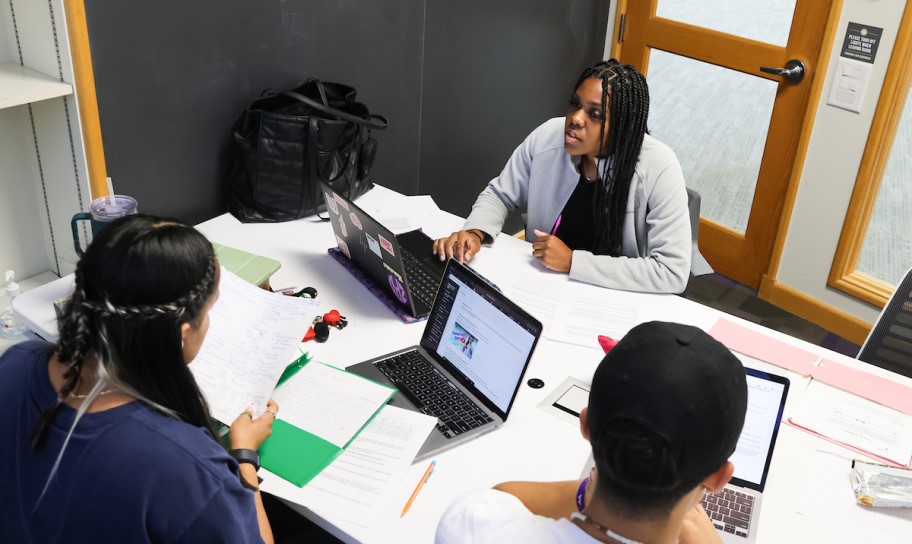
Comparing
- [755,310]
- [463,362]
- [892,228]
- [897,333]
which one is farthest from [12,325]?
[892,228]

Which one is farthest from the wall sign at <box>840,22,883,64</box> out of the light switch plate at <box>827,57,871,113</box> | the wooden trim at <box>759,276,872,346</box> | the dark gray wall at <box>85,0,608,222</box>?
the dark gray wall at <box>85,0,608,222</box>

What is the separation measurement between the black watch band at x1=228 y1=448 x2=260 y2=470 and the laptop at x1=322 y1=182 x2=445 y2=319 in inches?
24.3

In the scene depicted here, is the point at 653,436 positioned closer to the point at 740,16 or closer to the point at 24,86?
the point at 24,86

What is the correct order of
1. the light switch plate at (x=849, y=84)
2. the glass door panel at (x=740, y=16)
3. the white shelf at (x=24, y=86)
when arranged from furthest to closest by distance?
the glass door panel at (x=740, y=16), the light switch plate at (x=849, y=84), the white shelf at (x=24, y=86)

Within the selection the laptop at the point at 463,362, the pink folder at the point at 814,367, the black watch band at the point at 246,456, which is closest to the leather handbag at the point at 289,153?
the laptop at the point at 463,362

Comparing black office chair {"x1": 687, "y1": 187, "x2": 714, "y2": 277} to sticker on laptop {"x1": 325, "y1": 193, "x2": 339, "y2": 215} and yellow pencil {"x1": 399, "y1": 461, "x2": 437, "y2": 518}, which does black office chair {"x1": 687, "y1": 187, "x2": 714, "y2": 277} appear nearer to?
sticker on laptop {"x1": 325, "y1": 193, "x2": 339, "y2": 215}

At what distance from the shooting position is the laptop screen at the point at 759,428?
1.56 m

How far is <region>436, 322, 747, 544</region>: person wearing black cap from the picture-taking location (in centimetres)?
102

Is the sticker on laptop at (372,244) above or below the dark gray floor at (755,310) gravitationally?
above

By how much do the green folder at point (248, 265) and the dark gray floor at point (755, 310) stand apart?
1986mm

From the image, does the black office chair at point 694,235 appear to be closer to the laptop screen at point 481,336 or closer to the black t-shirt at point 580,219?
the black t-shirt at point 580,219

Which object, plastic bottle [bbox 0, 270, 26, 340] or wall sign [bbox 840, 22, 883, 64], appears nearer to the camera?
plastic bottle [bbox 0, 270, 26, 340]

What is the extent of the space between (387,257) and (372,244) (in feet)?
0.26

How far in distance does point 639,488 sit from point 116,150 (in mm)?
1757
